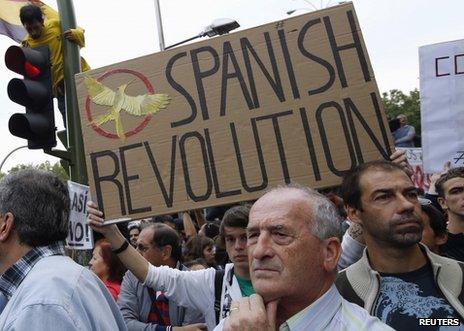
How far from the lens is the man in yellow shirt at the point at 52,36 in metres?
6.27

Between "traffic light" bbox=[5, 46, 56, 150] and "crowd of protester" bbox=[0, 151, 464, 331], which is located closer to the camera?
"crowd of protester" bbox=[0, 151, 464, 331]

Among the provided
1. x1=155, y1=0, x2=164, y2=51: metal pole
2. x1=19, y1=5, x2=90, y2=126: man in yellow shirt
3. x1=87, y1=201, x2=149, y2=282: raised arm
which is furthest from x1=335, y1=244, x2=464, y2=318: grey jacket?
x1=155, y1=0, x2=164, y2=51: metal pole

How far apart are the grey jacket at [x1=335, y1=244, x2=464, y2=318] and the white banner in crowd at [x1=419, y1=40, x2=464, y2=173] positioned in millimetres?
1652

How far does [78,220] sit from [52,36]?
3.01 metres

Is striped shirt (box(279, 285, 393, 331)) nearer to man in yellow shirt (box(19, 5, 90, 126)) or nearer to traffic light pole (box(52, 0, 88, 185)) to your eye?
traffic light pole (box(52, 0, 88, 185))

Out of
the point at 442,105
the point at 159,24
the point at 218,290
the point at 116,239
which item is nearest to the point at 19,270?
the point at 116,239

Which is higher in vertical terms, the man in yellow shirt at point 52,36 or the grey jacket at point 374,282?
the man in yellow shirt at point 52,36

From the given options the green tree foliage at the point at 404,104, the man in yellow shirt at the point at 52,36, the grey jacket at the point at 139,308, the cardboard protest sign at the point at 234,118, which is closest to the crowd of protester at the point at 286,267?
the cardboard protest sign at the point at 234,118

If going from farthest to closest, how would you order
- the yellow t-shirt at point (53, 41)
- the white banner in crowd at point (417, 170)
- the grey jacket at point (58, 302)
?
1. the white banner in crowd at point (417, 170)
2. the yellow t-shirt at point (53, 41)
3. the grey jacket at point (58, 302)

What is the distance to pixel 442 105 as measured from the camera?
14.7ft

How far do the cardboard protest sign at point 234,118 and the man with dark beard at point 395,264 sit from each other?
1.50ft

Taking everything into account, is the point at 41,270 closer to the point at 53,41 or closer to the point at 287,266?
the point at 287,266

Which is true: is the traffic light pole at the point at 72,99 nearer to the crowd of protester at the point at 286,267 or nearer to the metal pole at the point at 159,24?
the crowd of protester at the point at 286,267

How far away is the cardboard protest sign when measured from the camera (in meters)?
3.63
